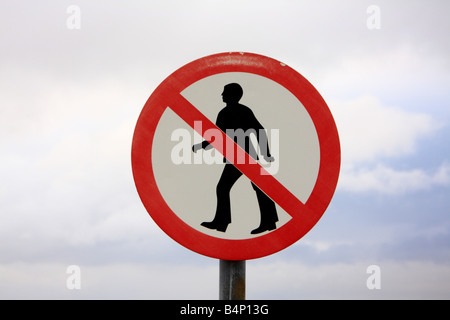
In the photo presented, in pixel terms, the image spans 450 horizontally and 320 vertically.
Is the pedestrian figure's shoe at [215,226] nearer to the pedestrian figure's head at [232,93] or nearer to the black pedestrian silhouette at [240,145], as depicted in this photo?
the black pedestrian silhouette at [240,145]

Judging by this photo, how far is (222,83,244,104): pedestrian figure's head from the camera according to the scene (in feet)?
9.32

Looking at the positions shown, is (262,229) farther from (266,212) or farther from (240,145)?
(240,145)

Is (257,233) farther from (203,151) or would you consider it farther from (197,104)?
(197,104)

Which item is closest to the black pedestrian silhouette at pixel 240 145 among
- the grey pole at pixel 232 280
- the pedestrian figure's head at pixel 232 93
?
the pedestrian figure's head at pixel 232 93

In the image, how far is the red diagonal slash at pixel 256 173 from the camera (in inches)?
111

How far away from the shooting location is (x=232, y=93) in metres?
2.85

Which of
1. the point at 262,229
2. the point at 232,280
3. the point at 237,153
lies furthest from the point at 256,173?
the point at 232,280

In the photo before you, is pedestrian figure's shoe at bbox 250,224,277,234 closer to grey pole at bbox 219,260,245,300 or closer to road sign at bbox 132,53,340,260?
road sign at bbox 132,53,340,260

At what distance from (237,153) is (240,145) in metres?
0.05

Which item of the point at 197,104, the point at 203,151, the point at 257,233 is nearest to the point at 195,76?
the point at 197,104

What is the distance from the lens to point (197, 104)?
2830 mm

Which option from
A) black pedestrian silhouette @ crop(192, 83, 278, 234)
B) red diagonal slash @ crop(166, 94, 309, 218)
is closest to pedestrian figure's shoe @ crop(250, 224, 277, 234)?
black pedestrian silhouette @ crop(192, 83, 278, 234)
